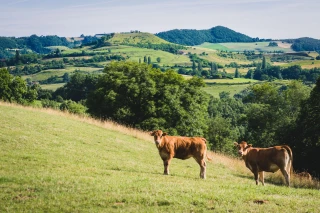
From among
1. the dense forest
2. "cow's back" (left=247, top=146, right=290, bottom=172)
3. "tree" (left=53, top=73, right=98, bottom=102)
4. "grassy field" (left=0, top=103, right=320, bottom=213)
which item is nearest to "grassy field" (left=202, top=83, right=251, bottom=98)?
"tree" (left=53, top=73, right=98, bottom=102)

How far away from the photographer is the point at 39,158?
638 inches

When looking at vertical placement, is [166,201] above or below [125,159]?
above

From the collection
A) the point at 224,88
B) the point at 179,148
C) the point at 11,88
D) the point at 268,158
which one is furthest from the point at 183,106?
the point at 224,88

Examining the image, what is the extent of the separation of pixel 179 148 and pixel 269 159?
14.0 feet

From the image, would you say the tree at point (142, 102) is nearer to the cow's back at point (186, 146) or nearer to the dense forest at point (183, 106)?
the dense forest at point (183, 106)

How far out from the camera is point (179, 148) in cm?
1673

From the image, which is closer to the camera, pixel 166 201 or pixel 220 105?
pixel 166 201

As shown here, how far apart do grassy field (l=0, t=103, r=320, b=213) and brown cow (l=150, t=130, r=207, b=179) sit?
1303 millimetres

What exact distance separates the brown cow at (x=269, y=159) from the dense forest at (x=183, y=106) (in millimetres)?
20548

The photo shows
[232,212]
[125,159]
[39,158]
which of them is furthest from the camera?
[125,159]

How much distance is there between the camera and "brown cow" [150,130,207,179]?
16.4m

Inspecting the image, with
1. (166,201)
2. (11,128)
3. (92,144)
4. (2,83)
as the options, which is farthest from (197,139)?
(2,83)

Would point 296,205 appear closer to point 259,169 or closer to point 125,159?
point 259,169

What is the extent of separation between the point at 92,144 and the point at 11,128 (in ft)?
16.7
